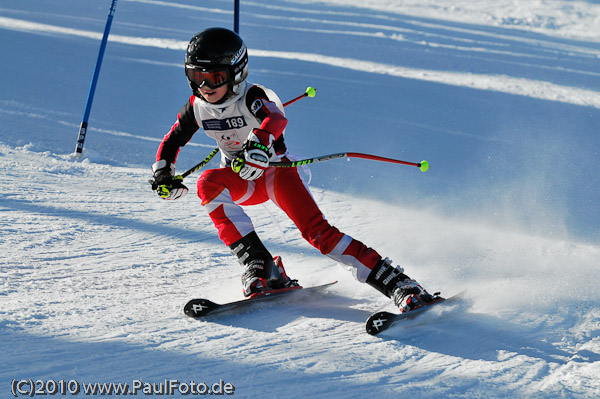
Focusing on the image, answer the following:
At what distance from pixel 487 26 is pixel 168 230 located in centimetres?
2240

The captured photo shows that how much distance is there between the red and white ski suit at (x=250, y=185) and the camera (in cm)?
347

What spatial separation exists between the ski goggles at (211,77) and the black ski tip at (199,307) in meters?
1.14

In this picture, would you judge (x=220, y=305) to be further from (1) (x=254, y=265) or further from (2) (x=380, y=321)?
(2) (x=380, y=321)

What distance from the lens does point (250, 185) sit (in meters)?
3.75

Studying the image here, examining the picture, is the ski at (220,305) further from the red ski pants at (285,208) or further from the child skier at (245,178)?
the red ski pants at (285,208)

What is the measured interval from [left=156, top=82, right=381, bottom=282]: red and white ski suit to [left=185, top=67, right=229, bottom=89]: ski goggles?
15cm

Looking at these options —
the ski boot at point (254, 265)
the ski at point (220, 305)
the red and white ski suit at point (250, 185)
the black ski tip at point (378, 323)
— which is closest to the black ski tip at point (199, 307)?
the ski at point (220, 305)

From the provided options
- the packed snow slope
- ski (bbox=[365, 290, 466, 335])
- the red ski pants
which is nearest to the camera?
the packed snow slope

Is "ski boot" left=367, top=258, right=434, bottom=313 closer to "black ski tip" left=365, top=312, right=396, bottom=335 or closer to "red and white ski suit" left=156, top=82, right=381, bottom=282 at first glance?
"red and white ski suit" left=156, top=82, right=381, bottom=282

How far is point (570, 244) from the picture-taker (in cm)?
481

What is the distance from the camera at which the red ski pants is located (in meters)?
3.47

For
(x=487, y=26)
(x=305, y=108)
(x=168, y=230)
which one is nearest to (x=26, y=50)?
(x=305, y=108)

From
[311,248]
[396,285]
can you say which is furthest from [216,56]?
[311,248]

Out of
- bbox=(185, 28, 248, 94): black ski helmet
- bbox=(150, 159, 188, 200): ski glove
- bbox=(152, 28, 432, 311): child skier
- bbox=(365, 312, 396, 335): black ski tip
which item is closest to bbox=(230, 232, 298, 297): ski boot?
bbox=(152, 28, 432, 311): child skier
